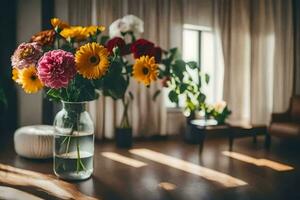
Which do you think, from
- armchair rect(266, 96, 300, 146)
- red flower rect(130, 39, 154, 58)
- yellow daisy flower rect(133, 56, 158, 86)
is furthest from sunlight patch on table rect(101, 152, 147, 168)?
armchair rect(266, 96, 300, 146)

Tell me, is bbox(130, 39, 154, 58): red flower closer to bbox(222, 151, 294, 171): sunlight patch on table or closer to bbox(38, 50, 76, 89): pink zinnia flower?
bbox(38, 50, 76, 89): pink zinnia flower

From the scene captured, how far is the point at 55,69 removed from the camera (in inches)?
77.3

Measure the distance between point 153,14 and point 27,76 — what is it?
3224 millimetres

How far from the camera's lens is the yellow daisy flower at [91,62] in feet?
6.85

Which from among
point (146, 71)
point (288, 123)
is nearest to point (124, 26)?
point (146, 71)

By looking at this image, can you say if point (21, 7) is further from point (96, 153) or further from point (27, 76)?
point (27, 76)

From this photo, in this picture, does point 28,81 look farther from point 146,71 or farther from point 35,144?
point 35,144

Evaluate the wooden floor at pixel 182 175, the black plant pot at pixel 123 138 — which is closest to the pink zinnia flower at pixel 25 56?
the wooden floor at pixel 182 175

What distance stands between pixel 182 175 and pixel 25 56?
1791 mm

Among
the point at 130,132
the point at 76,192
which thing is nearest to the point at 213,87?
the point at 130,132

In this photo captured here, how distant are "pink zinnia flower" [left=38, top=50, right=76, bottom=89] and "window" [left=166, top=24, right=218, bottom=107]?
3850 millimetres

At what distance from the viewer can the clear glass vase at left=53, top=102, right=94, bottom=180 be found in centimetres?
241

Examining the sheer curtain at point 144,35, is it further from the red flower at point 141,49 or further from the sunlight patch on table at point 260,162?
the red flower at point 141,49

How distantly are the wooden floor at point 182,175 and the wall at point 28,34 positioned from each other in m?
0.63
